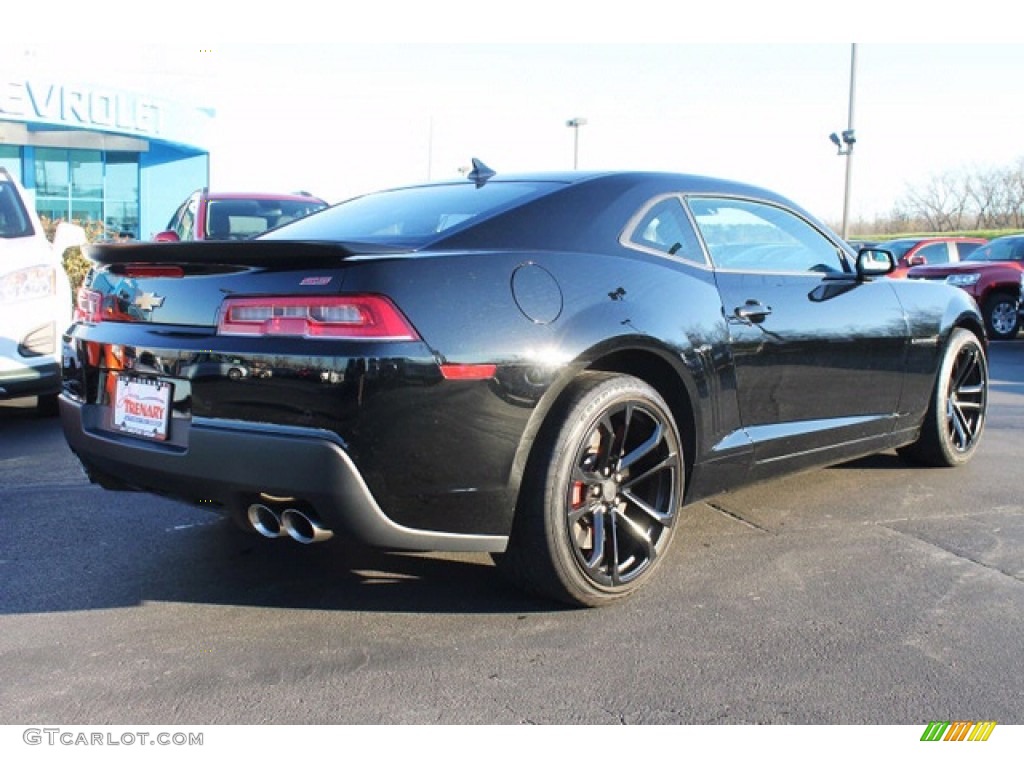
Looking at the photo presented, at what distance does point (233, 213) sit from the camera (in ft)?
34.0

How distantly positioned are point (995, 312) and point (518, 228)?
13263mm

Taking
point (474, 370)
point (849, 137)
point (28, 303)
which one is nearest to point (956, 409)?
point (474, 370)

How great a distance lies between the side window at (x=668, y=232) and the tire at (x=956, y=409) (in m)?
2.08

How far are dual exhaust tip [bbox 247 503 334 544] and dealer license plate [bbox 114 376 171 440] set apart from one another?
39 centimetres

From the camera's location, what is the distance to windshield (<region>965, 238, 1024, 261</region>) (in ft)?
50.2

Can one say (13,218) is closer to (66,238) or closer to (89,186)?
(66,238)

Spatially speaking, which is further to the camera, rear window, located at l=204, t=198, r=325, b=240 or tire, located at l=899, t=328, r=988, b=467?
rear window, located at l=204, t=198, r=325, b=240

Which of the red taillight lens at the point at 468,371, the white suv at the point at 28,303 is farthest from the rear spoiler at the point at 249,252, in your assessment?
the white suv at the point at 28,303

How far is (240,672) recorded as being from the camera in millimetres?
2883

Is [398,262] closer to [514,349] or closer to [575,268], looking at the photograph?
[514,349]

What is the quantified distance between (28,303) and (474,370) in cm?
430

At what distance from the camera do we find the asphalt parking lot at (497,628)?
2.71 metres

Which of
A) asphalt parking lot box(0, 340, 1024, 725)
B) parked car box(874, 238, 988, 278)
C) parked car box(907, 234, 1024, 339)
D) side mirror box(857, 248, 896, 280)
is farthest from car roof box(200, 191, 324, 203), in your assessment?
parked car box(874, 238, 988, 278)

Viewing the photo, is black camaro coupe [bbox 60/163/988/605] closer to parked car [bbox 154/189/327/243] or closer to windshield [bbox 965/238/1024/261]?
parked car [bbox 154/189/327/243]
